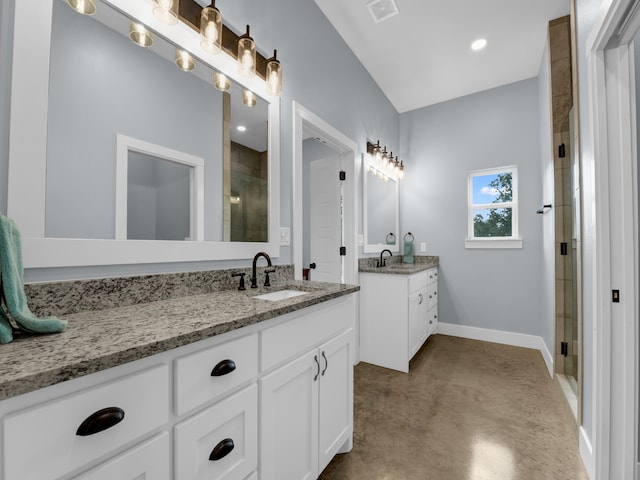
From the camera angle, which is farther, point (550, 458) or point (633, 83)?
point (550, 458)

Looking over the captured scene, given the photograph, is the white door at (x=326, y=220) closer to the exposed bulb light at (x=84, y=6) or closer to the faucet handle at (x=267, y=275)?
the faucet handle at (x=267, y=275)

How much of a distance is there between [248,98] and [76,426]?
163 centimetres

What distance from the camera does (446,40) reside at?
2.57 m

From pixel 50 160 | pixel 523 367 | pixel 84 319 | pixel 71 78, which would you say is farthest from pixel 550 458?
pixel 71 78

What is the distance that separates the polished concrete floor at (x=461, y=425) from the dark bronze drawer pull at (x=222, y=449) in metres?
0.86

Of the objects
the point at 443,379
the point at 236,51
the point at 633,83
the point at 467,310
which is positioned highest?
the point at 236,51

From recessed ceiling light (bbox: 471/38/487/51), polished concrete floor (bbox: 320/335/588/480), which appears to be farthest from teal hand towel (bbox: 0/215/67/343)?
recessed ceiling light (bbox: 471/38/487/51)

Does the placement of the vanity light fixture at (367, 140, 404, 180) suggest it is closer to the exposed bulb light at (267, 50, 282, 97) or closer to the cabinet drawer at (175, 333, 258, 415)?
the exposed bulb light at (267, 50, 282, 97)

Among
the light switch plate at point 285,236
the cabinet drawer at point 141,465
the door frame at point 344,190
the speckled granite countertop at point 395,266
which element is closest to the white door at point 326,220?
the door frame at point 344,190

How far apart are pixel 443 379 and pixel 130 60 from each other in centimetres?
299

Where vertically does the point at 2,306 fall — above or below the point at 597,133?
below

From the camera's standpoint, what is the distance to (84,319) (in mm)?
843

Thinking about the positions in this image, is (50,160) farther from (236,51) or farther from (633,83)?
(633,83)

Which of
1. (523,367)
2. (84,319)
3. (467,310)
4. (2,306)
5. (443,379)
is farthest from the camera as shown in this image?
(467,310)
